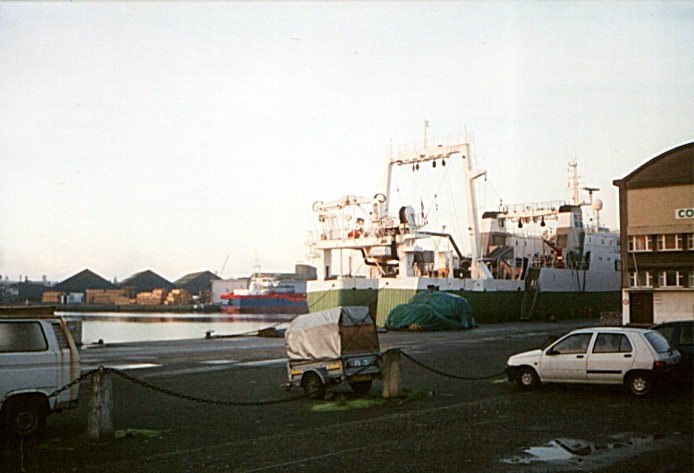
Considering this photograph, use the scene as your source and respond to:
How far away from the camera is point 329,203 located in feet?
181

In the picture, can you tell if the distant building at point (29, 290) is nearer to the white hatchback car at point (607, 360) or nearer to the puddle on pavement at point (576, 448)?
the white hatchback car at point (607, 360)

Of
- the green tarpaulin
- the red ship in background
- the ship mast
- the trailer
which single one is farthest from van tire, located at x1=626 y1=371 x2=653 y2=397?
the red ship in background

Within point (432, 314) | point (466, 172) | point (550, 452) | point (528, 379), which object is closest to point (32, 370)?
point (550, 452)

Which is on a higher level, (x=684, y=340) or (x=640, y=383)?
(x=684, y=340)

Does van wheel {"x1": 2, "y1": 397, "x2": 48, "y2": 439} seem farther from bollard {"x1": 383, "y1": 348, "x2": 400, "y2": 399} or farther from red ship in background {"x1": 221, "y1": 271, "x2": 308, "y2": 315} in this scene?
red ship in background {"x1": 221, "y1": 271, "x2": 308, "y2": 315}

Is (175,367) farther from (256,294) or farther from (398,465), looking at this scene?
(256,294)

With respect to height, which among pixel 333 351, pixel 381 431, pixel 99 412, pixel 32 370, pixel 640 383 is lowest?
pixel 381 431

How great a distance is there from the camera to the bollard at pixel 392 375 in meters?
14.8

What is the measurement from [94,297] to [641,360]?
148632 millimetres

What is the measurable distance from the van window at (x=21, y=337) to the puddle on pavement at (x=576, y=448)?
7.11 meters

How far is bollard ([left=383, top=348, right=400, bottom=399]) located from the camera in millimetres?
14828

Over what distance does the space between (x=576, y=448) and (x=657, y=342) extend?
18.4 ft

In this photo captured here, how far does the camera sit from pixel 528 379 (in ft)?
51.1

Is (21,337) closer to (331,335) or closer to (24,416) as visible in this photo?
(24,416)
